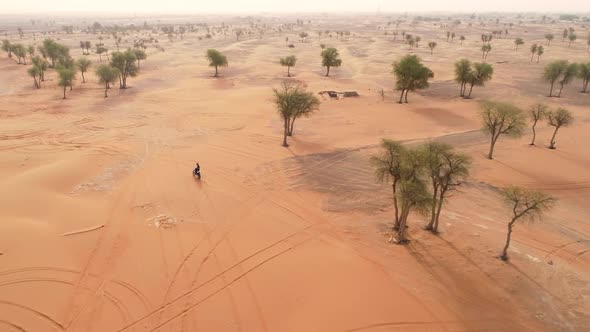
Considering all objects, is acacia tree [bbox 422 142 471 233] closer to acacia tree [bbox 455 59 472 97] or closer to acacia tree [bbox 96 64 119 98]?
acacia tree [bbox 455 59 472 97]

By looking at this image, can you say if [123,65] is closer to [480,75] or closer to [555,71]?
[480,75]

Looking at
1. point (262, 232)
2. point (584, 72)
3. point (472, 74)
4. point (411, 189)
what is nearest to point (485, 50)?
point (584, 72)

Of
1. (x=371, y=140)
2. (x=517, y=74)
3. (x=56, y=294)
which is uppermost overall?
(x=517, y=74)

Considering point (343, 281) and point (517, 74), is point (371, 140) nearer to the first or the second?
point (343, 281)

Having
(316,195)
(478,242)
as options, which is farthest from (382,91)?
(478,242)

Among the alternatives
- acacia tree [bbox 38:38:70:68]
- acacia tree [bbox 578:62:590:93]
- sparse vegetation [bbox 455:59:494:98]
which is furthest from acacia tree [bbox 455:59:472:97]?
acacia tree [bbox 38:38:70:68]
